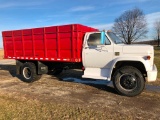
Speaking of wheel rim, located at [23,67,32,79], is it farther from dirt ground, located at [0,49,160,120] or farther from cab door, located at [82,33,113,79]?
cab door, located at [82,33,113,79]

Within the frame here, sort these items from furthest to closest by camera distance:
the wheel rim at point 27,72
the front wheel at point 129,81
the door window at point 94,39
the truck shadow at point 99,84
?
the wheel rim at point 27,72 → the truck shadow at point 99,84 → the door window at point 94,39 → the front wheel at point 129,81

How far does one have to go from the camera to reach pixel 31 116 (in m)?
5.51

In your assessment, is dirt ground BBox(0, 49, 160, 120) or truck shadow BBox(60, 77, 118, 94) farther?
truck shadow BBox(60, 77, 118, 94)

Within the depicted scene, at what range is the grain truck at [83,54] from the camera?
7.28 metres

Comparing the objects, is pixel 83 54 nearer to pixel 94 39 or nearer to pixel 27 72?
pixel 94 39

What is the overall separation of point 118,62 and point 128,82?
0.84m

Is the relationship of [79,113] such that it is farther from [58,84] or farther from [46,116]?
[58,84]

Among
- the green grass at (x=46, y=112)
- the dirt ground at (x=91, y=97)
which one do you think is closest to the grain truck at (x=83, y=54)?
the dirt ground at (x=91, y=97)

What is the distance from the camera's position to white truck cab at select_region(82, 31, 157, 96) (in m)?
7.17

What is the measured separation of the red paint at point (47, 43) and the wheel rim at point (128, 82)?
6.50 feet

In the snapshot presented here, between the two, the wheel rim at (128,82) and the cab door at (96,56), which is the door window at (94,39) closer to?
the cab door at (96,56)

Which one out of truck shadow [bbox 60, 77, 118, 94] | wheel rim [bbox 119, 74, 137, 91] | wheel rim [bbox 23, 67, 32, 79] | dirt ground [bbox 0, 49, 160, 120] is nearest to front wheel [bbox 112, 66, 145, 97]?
wheel rim [bbox 119, 74, 137, 91]

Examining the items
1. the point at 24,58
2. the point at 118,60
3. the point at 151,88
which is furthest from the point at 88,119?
the point at 24,58

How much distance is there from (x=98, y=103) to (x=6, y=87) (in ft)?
14.9
